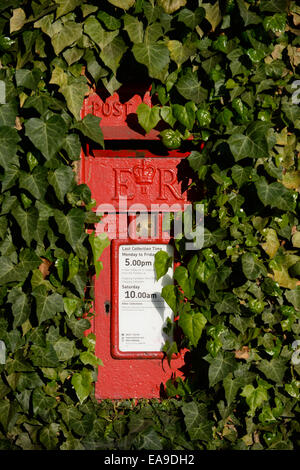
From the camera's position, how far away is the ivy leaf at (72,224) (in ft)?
8.36

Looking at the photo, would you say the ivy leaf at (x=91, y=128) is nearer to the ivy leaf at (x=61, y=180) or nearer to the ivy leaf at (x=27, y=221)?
the ivy leaf at (x=61, y=180)

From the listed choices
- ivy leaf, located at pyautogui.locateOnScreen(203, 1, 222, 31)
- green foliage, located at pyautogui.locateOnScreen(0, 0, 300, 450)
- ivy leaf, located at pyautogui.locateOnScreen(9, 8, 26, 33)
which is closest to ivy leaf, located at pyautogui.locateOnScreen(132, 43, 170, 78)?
green foliage, located at pyautogui.locateOnScreen(0, 0, 300, 450)

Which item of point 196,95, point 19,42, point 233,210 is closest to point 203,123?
point 196,95

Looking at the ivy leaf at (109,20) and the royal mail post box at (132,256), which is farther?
the royal mail post box at (132,256)

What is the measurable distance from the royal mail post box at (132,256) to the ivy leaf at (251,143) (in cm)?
41

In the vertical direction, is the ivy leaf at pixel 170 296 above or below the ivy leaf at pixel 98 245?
below

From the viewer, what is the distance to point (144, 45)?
2541mm

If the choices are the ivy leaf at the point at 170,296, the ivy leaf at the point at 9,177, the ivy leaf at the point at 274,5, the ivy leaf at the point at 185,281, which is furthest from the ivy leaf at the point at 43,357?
the ivy leaf at the point at 274,5

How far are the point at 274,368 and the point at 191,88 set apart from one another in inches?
74.5

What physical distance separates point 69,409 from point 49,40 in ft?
7.80

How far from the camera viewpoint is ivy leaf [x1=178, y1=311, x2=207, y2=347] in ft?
8.68

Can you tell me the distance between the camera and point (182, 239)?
Answer: 9.10 ft

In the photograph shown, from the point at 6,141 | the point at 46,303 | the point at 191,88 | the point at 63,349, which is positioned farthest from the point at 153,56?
the point at 63,349

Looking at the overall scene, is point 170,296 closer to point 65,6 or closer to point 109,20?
point 109,20
